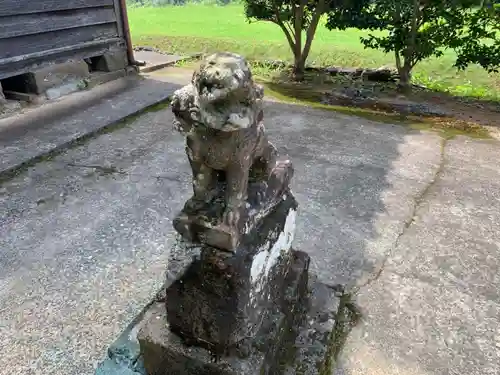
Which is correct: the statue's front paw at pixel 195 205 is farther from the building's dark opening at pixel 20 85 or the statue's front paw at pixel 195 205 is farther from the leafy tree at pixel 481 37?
the leafy tree at pixel 481 37

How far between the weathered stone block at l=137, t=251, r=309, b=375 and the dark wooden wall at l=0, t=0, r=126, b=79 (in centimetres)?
503

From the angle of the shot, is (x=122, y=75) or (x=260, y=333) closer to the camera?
(x=260, y=333)

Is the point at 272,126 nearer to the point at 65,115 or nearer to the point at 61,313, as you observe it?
the point at 65,115

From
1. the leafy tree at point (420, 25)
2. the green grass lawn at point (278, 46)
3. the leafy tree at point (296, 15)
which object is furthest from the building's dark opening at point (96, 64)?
the green grass lawn at point (278, 46)

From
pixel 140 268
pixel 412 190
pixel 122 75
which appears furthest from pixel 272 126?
pixel 122 75

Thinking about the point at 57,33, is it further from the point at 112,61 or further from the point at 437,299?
the point at 437,299

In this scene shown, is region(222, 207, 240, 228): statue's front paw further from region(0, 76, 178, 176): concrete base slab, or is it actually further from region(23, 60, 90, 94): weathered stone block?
region(23, 60, 90, 94): weathered stone block

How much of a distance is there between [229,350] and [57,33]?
603cm

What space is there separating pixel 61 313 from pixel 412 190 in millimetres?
3002

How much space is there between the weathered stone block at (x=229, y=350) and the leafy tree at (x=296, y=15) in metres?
6.84

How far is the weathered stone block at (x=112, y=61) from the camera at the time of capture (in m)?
7.12

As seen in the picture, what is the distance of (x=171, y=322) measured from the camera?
1740 mm

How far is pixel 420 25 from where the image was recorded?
7.00m

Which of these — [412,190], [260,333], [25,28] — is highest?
[25,28]
